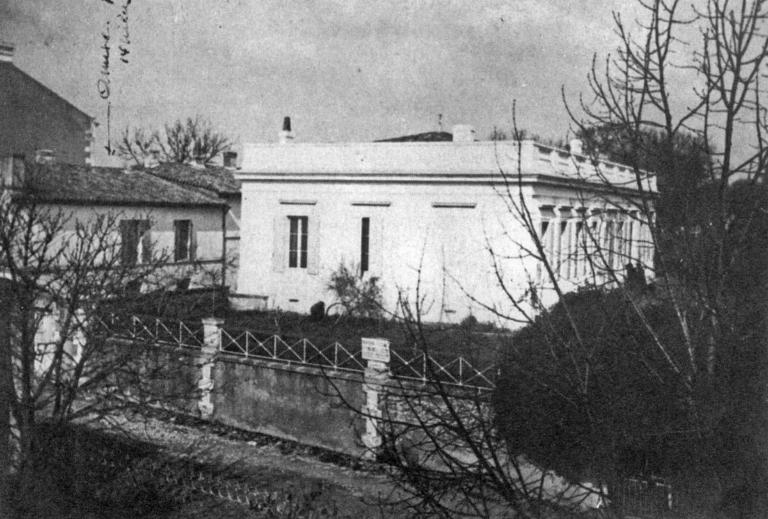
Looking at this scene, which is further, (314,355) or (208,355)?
(208,355)

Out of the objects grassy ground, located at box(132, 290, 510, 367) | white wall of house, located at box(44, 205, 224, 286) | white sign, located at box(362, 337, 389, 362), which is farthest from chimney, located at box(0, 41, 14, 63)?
white sign, located at box(362, 337, 389, 362)

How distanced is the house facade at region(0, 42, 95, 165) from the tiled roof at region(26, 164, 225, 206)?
3.87 ft

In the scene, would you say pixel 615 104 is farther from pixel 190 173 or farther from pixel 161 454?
pixel 190 173

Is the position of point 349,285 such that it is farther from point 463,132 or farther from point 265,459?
point 265,459

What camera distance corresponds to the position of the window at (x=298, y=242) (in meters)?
22.5

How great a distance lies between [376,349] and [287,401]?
8.31 feet

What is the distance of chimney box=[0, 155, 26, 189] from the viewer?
62.0 ft

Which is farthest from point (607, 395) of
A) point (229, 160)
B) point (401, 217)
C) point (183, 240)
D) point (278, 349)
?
point (229, 160)

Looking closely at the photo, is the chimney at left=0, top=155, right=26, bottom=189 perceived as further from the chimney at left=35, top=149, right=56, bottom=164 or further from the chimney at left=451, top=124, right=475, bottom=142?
the chimney at left=451, top=124, right=475, bottom=142

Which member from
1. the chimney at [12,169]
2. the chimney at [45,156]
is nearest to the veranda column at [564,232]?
the chimney at [12,169]

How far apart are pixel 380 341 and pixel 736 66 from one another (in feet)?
29.7

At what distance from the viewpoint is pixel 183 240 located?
24703mm

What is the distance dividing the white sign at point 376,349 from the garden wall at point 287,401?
0.52 metres

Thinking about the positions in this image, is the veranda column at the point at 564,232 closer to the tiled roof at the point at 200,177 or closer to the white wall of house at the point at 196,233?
the white wall of house at the point at 196,233
